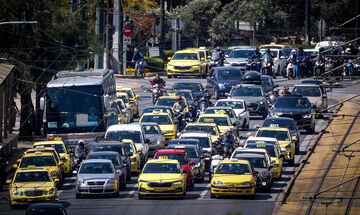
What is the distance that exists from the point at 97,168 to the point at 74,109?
9315 mm

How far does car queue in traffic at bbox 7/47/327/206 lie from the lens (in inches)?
1181

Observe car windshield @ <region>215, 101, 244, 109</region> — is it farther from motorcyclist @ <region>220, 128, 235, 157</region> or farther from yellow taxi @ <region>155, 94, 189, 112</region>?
motorcyclist @ <region>220, 128, 235, 157</region>

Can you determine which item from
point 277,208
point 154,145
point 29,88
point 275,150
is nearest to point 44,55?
point 29,88

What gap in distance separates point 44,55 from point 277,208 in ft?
67.1

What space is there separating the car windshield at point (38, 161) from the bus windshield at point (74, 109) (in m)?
6.69

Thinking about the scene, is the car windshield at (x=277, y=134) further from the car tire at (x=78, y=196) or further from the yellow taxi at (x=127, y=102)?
the yellow taxi at (x=127, y=102)

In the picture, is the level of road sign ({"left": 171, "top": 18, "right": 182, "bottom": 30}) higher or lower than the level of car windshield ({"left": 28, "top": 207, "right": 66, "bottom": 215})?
higher

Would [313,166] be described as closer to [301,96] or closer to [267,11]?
[301,96]

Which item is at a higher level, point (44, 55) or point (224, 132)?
point (44, 55)


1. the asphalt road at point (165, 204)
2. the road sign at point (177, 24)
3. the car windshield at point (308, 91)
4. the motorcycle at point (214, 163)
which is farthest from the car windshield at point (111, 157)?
the road sign at point (177, 24)

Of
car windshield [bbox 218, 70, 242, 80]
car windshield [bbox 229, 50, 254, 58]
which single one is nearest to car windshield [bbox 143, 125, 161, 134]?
car windshield [bbox 218, 70, 242, 80]

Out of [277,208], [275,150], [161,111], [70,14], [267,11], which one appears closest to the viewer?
[277,208]

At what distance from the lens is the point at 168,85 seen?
57656mm

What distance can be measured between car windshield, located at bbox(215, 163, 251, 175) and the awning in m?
13.0
